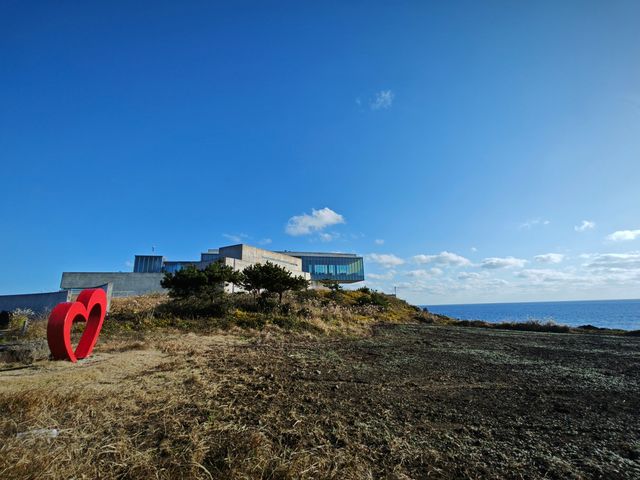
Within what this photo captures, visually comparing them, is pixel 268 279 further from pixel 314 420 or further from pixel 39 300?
pixel 314 420

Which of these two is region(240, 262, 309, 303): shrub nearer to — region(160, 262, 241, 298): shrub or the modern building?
region(160, 262, 241, 298): shrub

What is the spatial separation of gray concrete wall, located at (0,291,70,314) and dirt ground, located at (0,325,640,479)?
521 inches

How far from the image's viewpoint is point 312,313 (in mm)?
18969

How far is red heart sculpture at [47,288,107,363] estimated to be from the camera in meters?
6.84

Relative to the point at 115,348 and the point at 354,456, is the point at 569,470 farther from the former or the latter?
the point at 115,348

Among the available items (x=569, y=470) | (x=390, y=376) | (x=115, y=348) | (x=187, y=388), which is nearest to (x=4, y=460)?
(x=187, y=388)

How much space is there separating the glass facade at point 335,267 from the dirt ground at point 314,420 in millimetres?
51794

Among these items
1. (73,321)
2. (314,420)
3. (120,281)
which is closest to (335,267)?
(120,281)

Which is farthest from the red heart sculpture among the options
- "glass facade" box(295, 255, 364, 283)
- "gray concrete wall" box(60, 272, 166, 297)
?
"glass facade" box(295, 255, 364, 283)

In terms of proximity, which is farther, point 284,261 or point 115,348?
point 284,261

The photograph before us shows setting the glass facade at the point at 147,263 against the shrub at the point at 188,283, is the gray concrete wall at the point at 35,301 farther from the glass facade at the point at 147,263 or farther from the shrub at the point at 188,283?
the glass facade at the point at 147,263

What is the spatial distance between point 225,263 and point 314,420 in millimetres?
24896

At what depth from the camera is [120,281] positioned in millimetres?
27828

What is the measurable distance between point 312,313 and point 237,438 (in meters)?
15.7
